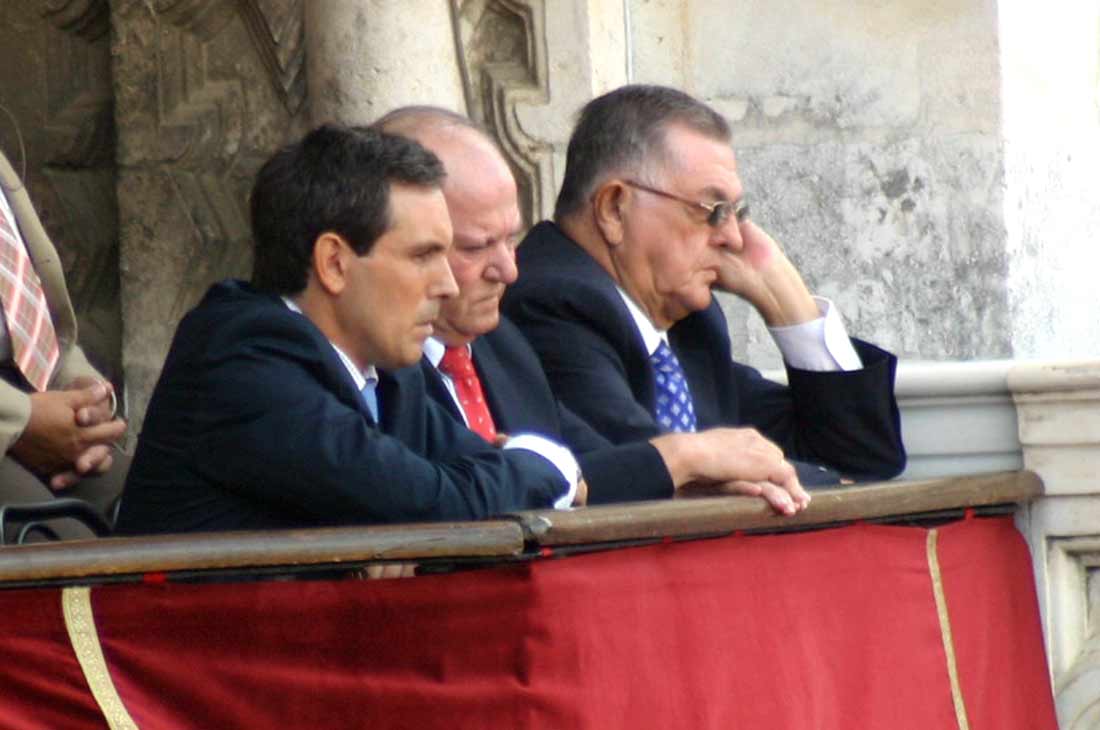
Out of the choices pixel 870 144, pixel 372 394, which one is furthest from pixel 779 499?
pixel 870 144

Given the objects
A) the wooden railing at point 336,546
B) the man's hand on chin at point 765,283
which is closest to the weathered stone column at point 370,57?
the man's hand on chin at point 765,283

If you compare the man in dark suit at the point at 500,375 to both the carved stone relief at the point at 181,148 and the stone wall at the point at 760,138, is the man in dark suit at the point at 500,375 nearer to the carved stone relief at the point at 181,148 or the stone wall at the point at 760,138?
the stone wall at the point at 760,138

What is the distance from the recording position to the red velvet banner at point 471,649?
9.18 feet

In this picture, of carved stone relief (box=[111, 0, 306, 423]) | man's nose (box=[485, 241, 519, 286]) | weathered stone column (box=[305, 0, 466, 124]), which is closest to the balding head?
man's nose (box=[485, 241, 519, 286])

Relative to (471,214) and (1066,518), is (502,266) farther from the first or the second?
(1066,518)

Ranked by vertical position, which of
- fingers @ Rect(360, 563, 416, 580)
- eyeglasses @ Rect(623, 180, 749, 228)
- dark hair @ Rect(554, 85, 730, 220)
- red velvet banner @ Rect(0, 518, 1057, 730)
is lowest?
red velvet banner @ Rect(0, 518, 1057, 730)

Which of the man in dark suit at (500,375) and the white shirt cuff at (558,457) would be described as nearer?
the white shirt cuff at (558,457)

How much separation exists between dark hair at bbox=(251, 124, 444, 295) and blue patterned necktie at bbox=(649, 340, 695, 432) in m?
0.87

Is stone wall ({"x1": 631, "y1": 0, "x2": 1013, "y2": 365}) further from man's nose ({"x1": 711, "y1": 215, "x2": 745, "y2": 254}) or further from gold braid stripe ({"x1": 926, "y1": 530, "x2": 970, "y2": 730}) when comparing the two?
gold braid stripe ({"x1": 926, "y1": 530, "x2": 970, "y2": 730})

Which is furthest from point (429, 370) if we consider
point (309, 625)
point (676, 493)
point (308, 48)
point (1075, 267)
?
point (1075, 267)

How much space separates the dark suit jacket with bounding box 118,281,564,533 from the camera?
3.05 m

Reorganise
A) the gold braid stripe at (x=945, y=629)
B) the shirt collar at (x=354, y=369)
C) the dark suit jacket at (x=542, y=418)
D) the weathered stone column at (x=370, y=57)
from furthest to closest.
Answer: the weathered stone column at (x=370, y=57)
the gold braid stripe at (x=945, y=629)
the dark suit jacket at (x=542, y=418)
the shirt collar at (x=354, y=369)

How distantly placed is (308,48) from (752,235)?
3.35ft

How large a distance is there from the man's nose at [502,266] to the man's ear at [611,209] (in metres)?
0.38
